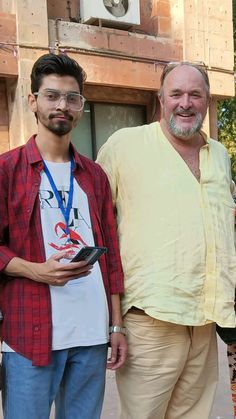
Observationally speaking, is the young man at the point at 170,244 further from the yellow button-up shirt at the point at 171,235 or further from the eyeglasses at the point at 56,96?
the eyeglasses at the point at 56,96

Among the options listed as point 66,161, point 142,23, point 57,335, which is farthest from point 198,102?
point 142,23

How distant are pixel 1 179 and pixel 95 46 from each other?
20.5ft

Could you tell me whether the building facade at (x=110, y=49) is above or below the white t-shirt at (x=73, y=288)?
above

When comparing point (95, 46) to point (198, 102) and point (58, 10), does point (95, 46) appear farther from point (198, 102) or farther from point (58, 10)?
point (198, 102)

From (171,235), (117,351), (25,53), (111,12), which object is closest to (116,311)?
(117,351)

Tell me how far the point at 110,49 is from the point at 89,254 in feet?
21.7

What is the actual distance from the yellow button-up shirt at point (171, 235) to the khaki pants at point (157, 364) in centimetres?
12

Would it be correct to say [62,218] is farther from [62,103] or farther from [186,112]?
[186,112]

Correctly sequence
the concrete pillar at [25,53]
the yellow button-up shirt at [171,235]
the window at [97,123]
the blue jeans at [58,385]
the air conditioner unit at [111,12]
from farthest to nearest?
the window at [97,123] → the air conditioner unit at [111,12] → the concrete pillar at [25,53] → the yellow button-up shirt at [171,235] → the blue jeans at [58,385]

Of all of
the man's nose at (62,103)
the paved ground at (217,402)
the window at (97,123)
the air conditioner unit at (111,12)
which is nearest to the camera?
the man's nose at (62,103)

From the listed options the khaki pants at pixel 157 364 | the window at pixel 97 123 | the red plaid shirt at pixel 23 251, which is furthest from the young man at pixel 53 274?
the window at pixel 97 123

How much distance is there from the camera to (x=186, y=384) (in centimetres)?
251

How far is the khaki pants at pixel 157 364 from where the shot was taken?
235cm

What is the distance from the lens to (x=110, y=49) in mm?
7840
